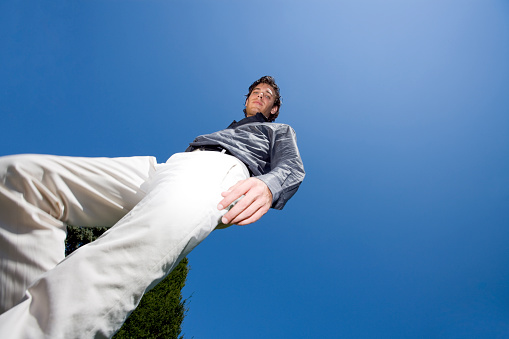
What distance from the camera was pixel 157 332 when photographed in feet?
19.3

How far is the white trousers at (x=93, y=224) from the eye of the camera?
37.9 inches

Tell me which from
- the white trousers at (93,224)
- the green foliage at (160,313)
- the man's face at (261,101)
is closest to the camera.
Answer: the white trousers at (93,224)

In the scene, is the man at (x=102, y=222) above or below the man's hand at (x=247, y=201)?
below

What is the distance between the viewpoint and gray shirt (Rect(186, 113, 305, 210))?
196 centimetres

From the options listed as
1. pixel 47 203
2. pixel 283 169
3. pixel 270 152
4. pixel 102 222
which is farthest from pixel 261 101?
pixel 47 203

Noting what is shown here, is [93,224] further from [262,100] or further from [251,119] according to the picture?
[262,100]

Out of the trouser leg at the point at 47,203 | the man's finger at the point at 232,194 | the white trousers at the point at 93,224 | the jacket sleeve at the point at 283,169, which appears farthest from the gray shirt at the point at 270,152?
the trouser leg at the point at 47,203

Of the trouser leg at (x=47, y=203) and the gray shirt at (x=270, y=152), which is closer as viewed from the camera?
the trouser leg at (x=47, y=203)

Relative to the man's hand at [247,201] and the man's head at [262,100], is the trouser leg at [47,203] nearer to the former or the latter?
the man's hand at [247,201]

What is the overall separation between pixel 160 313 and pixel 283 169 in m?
5.26

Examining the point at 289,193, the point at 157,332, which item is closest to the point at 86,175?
the point at 289,193

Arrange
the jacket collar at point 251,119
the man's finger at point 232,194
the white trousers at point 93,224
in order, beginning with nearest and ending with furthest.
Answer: the white trousers at point 93,224, the man's finger at point 232,194, the jacket collar at point 251,119

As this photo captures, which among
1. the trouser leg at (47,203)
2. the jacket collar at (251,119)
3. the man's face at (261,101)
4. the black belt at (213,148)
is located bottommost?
the trouser leg at (47,203)

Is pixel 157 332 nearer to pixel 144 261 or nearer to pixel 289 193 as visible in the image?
pixel 289 193
